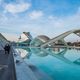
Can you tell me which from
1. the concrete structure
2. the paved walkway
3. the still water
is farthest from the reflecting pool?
the concrete structure

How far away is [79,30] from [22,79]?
4189 centimetres

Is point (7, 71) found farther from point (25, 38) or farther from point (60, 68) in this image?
point (25, 38)

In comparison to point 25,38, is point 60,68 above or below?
below

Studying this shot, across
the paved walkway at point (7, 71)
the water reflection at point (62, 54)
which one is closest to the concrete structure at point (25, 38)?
the water reflection at point (62, 54)

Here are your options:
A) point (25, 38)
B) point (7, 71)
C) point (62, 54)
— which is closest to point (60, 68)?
point (7, 71)

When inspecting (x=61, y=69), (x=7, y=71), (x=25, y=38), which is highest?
(x=25, y=38)

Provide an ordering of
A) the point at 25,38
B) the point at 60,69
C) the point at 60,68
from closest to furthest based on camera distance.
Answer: the point at 60,69 → the point at 60,68 → the point at 25,38

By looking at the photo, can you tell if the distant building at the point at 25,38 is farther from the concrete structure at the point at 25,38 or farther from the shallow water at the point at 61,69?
the shallow water at the point at 61,69

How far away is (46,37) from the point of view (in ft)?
189

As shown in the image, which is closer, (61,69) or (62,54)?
(61,69)

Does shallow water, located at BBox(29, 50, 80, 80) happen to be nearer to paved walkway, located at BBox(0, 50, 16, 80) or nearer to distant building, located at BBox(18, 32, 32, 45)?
paved walkway, located at BBox(0, 50, 16, 80)

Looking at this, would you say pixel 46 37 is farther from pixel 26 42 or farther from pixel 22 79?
pixel 22 79

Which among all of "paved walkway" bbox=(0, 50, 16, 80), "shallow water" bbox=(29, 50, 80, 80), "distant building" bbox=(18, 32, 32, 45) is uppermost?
"distant building" bbox=(18, 32, 32, 45)

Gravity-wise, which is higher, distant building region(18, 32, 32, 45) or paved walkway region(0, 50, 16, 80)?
distant building region(18, 32, 32, 45)
